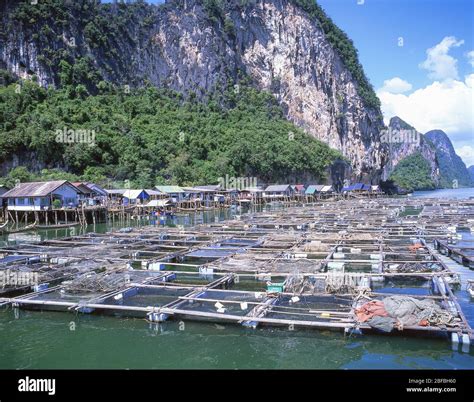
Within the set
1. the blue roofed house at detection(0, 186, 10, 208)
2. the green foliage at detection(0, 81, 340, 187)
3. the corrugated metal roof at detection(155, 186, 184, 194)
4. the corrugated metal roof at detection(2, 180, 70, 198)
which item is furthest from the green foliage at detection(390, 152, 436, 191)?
the blue roofed house at detection(0, 186, 10, 208)

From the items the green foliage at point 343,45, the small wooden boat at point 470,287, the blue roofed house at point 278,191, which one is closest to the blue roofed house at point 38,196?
the small wooden boat at point 470,287

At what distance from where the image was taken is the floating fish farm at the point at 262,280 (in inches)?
437

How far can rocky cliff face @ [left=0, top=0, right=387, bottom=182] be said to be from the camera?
256 ft

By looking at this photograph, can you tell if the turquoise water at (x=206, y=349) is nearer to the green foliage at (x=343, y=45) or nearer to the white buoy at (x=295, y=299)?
the white buoy at (x=295, y=299)

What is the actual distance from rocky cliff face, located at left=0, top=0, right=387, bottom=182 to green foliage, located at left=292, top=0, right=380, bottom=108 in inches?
106

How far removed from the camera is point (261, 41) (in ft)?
362

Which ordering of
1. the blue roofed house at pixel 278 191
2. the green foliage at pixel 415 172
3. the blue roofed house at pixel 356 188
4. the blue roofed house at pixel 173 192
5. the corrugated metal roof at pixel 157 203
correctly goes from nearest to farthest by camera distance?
the corrugated metal roof at pixel 157 203
the blue roofed house at pixel 173 192
the blue roofed house at pixel 278 191
the blue roofed house at pixel 356 188
the green foliage at pixel 415 172

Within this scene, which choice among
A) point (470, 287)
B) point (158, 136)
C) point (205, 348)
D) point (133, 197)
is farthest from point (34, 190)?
point (158, 136)

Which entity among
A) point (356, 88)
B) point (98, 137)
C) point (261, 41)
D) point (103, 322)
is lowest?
point (103, 322)

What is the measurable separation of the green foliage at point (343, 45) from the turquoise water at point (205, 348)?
11785cm

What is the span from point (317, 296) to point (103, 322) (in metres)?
6.48
